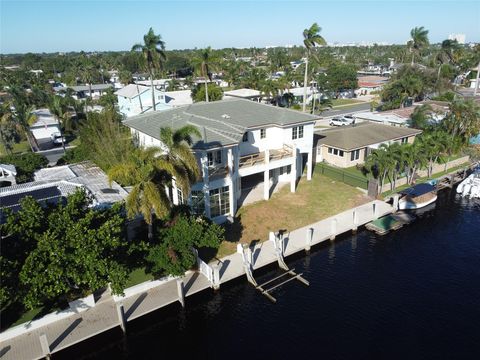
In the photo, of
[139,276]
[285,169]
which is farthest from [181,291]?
[285,169]

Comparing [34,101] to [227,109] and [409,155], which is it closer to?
Answer: [227,109]

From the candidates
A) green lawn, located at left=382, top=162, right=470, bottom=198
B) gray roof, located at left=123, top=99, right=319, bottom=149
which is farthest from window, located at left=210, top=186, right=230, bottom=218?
green lawn, located at left=382, top=162, right=470, bottom=198

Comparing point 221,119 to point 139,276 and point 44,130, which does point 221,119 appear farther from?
point 44,130

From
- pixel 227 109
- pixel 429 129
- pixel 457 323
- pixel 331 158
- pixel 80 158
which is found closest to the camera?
pixel 457 323

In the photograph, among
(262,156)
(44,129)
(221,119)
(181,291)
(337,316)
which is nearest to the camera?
(337,316)

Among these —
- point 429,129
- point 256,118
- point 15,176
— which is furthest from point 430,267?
point 15,176

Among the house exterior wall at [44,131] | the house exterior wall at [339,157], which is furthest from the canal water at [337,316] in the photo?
the house exterior wall at [44,131]

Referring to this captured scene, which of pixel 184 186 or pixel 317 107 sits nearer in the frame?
pixel 184 186
